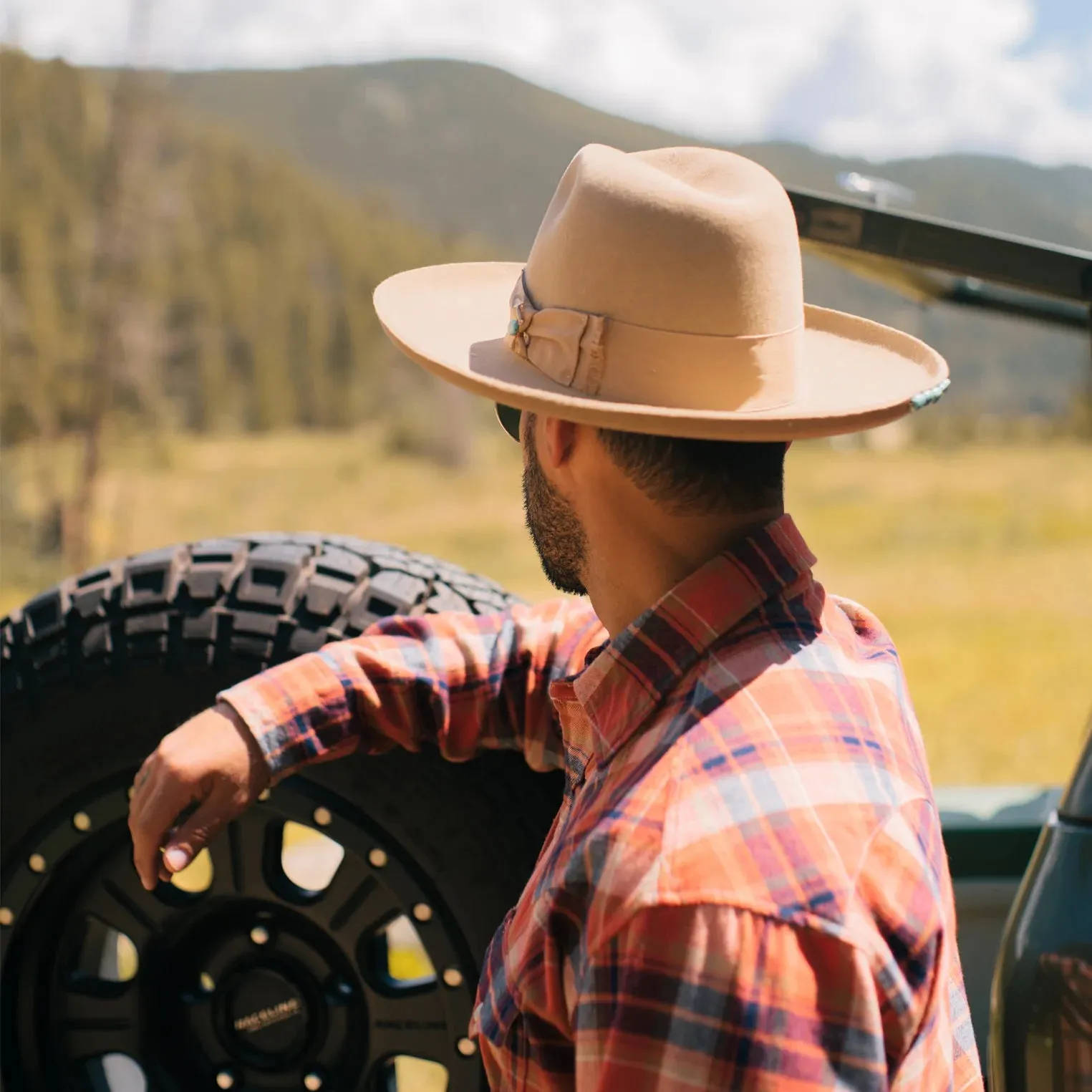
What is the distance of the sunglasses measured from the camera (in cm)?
146

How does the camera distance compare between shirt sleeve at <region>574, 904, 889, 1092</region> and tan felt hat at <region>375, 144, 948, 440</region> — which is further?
tan felt hat at <region>375, 144, 948, 440</region>

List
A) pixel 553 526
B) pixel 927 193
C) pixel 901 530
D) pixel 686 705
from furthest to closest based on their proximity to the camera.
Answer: pixel 901 530
pixel 927 193
pixel 553 526
pixel 686 705

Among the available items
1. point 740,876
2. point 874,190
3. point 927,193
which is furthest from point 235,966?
point 927,193

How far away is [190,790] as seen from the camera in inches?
59.8

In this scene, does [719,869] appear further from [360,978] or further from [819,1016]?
[360,978]

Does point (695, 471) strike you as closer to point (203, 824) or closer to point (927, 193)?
point (203, 824)

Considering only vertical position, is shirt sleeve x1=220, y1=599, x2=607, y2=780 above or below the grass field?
above

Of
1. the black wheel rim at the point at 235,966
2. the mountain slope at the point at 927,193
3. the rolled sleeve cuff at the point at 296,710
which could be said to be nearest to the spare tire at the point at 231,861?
the black wheel rim at the point at 235,966

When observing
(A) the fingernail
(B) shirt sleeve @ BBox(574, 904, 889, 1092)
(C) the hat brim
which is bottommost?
(A) the fingernail

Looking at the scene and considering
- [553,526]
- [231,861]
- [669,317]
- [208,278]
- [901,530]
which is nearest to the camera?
[669,317]

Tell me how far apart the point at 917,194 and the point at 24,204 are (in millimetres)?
32499

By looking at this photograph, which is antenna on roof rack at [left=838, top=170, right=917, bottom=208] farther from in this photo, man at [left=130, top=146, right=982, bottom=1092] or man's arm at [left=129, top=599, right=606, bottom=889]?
man's arm at [left=129, top=599, right=606, bottom=889]

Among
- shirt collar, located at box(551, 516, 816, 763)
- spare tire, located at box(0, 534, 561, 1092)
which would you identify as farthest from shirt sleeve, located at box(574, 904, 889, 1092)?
spare tire, located at box(0, 534, 561, 1092)

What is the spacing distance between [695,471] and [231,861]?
3.08 ft
